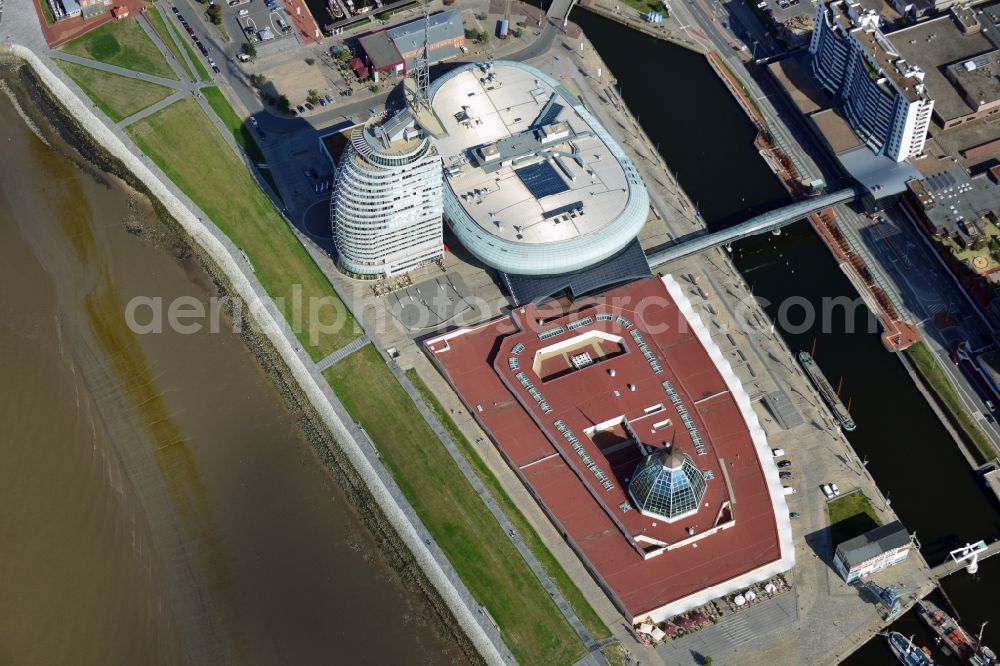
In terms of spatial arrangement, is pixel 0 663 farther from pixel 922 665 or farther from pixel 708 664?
pixel 922 665

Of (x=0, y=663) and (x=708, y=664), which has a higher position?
(x=0, y=663)

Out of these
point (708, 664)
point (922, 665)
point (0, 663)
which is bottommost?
point (922, 665)

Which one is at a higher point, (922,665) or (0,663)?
(0,663)

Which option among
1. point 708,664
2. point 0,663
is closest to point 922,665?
point 708,664

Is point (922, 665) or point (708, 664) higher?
point (708, 664)
